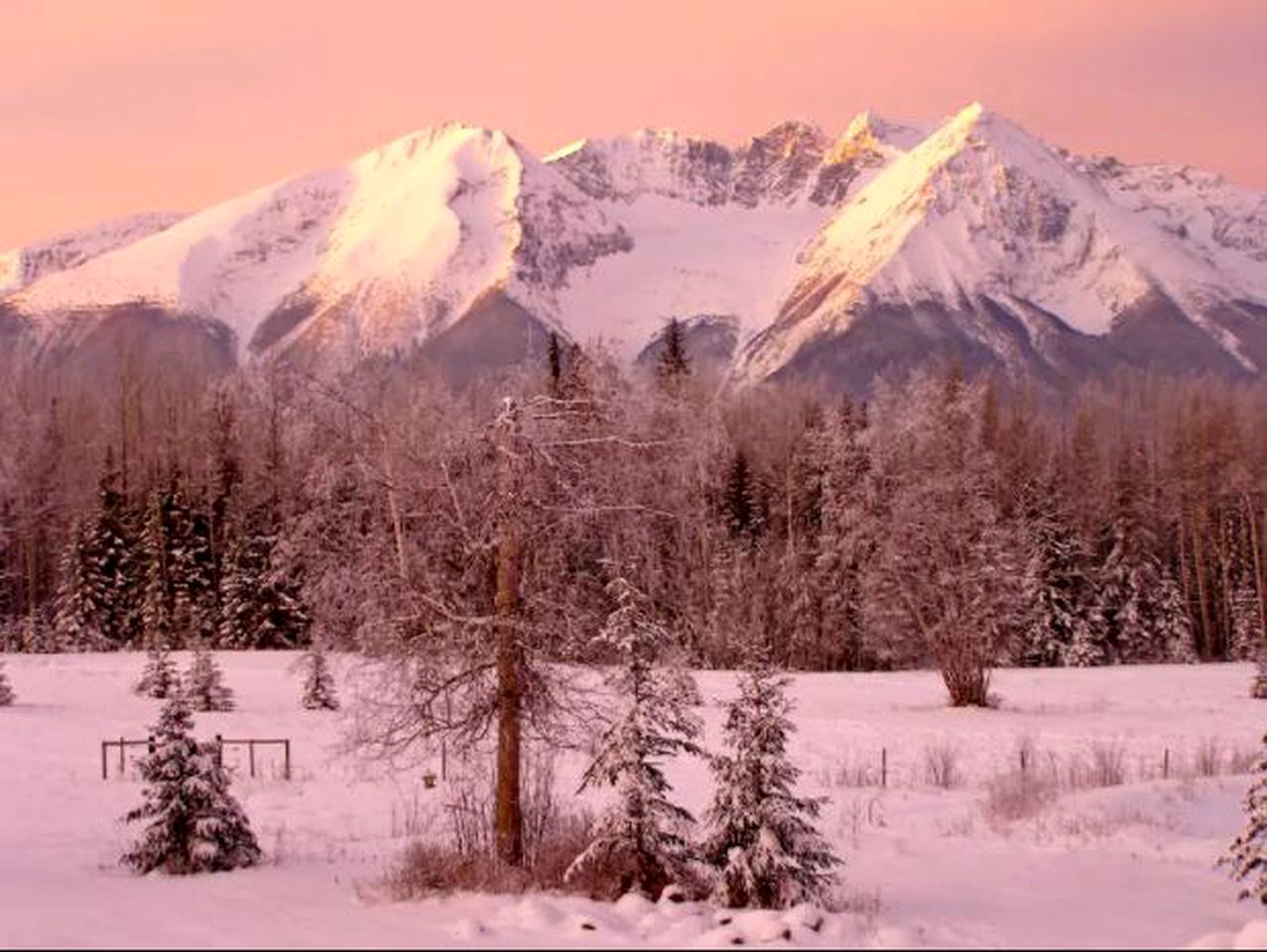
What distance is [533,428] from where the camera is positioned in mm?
16234

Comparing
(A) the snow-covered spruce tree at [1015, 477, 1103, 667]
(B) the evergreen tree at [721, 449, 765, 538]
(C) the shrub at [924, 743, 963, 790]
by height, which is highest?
(B) the evergreen tree at [721, 449, 765, 538]

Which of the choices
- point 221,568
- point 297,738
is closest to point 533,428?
point 297,738

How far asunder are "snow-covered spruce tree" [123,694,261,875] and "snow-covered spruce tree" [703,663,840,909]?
6.48m

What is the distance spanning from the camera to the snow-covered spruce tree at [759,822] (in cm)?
1442

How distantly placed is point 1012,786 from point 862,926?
42.0 ft

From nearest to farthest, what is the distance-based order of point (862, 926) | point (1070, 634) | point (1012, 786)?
point (862, 926) < point (1012, 786) < point (1070, 634)

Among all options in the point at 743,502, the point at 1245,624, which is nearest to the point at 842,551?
the point at 743,502

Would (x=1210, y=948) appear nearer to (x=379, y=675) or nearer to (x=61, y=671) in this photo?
(x=379, y=675)

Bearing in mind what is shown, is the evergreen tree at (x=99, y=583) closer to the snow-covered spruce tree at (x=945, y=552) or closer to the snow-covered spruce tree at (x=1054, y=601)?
the snow-covered spruce tree at (x=945, y=552)

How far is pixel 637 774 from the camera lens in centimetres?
1497

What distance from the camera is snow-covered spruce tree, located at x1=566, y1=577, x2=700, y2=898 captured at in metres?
14.9

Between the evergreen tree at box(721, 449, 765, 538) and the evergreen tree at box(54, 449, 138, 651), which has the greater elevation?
the evergreen tree at box(721, 449, 765, 538)

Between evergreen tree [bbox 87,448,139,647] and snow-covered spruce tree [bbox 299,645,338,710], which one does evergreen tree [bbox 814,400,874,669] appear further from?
evergreen tree [bbox 87,448,139,647]

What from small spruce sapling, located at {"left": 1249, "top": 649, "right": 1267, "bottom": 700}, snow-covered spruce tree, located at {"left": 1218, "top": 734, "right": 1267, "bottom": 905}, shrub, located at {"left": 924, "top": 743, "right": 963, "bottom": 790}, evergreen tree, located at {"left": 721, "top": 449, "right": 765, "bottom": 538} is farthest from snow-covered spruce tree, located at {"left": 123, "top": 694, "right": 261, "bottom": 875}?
evergreen tree, located at {"left": 721, "top": 449, "right": 765, "bottom": 538}
